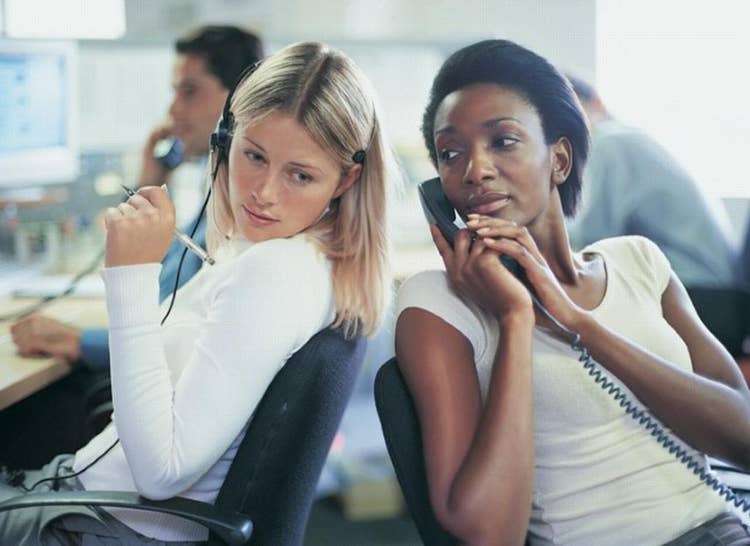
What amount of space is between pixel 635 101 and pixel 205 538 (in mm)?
809

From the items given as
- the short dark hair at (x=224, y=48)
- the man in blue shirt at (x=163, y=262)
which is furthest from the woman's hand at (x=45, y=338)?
the short dark hair at (x=224, y=48)

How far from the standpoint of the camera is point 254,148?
3.62 ft

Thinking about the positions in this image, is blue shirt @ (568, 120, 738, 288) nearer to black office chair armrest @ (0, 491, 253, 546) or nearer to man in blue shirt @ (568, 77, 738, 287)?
man in blue shirt @ (568, 77, 738, 287)

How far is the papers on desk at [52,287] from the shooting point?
1796mm

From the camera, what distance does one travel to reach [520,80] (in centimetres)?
104

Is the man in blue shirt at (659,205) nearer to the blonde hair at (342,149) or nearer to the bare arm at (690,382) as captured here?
the bare arm at (690,382)

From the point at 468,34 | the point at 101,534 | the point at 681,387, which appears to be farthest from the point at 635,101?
the point at 101,534

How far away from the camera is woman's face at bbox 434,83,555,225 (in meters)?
1.04

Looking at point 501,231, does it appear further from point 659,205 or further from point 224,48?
point 224,48

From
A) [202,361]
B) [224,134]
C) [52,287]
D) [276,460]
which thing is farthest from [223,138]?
[52,287]

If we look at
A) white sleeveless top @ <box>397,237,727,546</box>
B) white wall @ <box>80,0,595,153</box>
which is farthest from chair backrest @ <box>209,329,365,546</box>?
white wall @ <box>80,0,595,153</box>

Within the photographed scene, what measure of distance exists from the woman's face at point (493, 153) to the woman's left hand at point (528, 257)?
33 millimetres

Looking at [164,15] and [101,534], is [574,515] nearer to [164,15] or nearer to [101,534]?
[101,534]

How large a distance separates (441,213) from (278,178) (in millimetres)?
204
